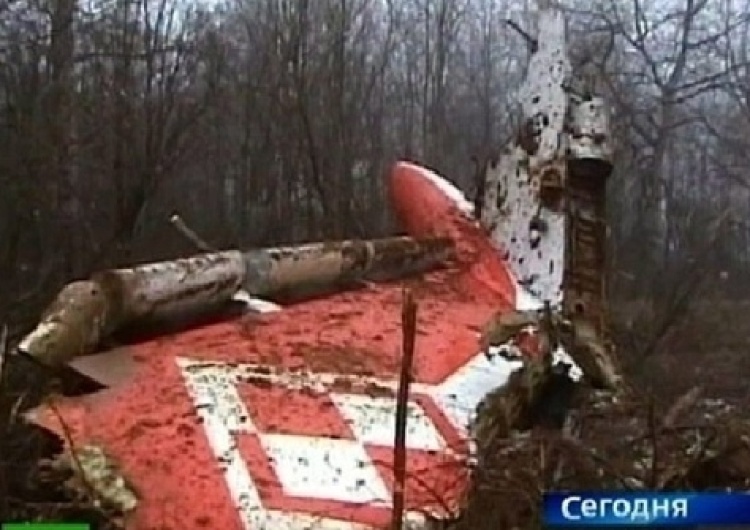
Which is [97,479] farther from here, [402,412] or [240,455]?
[402,412]

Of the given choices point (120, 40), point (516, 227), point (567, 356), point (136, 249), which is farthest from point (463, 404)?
point (120, 40)

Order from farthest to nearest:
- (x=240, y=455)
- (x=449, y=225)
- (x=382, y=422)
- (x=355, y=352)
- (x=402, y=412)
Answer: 1. (x=449, y=225)
2. (x=355, y=352)
3. (x=382, y=422)
4. (x=240, y=455)
5. (x=402, y=412)

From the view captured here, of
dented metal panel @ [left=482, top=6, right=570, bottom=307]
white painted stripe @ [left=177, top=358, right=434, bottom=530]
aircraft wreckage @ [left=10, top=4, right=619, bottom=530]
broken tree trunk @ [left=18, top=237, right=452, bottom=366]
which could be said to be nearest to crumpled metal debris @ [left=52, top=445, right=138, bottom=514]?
aircraft wreckage @ [left=10, top=4, right=619, bottom=530]

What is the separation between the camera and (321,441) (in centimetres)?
397

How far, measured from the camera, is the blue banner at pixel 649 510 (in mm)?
2473

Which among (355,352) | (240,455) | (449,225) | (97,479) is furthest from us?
(449,225)

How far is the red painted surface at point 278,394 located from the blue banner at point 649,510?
1.16m

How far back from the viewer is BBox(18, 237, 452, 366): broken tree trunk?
421cm

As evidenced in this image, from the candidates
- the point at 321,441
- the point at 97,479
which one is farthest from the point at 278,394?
the point at 97,479

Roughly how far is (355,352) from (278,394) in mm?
570

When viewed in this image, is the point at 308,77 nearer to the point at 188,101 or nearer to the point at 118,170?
the point at 188,101

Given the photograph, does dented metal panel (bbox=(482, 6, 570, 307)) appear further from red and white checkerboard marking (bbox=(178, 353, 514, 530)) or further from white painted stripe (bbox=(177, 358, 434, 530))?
white painted stripe (bbox=(177, 358, 434, 530))

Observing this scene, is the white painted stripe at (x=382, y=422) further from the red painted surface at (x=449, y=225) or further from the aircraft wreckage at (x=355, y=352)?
the red painted surface at (x=449, y=225)

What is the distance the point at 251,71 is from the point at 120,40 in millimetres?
1716
